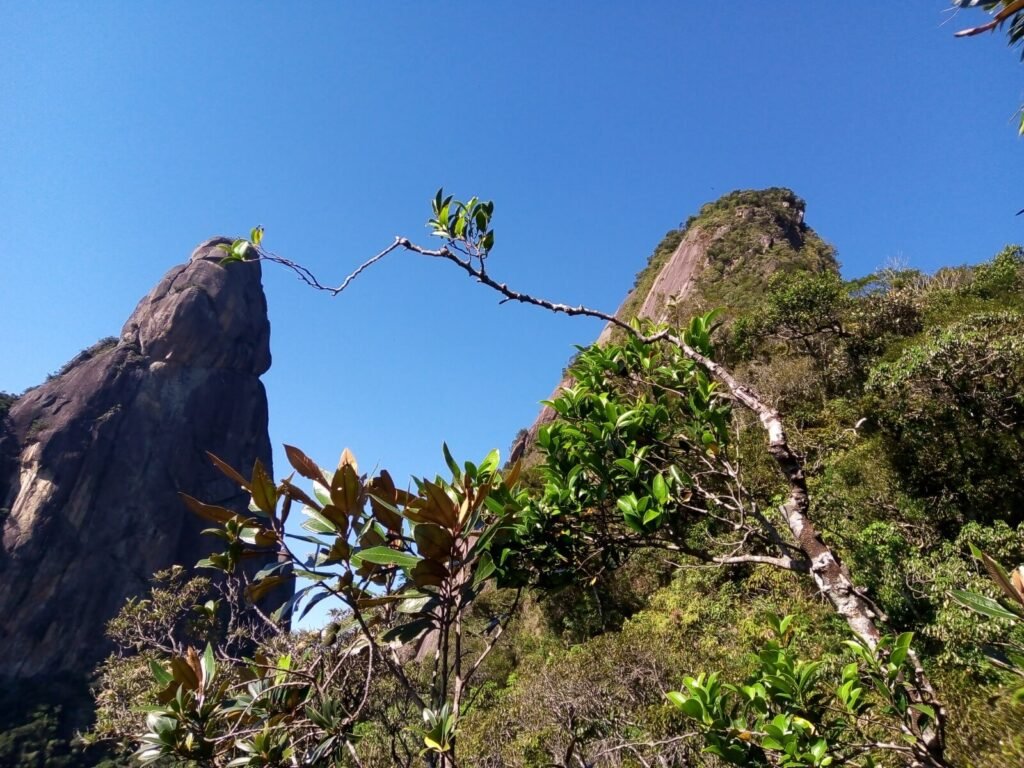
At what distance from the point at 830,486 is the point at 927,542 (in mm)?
2059

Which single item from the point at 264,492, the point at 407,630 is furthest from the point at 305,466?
the point at 407,630

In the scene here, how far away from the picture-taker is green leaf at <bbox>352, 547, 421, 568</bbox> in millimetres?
1325

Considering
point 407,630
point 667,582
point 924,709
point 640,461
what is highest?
point 667,582

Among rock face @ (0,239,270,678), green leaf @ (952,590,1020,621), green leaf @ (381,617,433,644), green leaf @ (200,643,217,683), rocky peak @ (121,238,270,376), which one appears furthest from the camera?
rocky peak @ (121,238,270,376)

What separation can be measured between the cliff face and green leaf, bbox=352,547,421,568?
72.9 feet

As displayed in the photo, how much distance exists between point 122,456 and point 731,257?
43.9 metres

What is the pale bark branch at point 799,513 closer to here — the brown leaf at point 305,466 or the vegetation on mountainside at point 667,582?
the vegetation on mountainside at point 667,582

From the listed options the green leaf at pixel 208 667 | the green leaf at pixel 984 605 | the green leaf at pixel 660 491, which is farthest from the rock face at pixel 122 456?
the green leaf at pixel 984 605

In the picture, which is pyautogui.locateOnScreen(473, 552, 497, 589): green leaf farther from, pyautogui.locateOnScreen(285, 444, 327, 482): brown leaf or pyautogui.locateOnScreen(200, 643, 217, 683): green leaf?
pyautogui.locateOnScreen(200, 643, 217, 683): green leaf

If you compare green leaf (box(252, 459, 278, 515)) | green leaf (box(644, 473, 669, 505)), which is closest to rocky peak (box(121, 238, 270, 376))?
green leaf (box(252, 459, 278, 515))

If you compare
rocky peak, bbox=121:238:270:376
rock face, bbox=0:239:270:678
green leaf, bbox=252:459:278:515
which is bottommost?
green leaf, bbox=252:459:278:515

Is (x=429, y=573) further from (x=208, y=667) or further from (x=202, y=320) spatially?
(x=202, y=320)

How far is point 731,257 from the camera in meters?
31.1

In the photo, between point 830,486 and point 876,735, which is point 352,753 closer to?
point 876,735
